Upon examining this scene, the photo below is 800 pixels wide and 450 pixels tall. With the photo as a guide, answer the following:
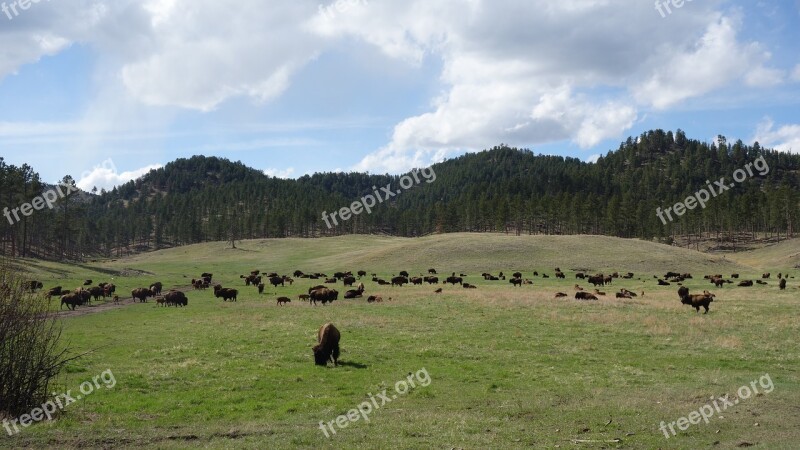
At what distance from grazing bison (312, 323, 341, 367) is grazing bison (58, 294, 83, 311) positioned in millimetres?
30885

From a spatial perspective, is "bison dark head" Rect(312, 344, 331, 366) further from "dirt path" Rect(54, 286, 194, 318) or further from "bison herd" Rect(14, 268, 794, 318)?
"dirt path" Rect(54, 286, 194, 318)

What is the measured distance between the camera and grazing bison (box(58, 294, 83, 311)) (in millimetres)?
42469

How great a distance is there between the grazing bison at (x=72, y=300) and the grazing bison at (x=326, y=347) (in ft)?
101

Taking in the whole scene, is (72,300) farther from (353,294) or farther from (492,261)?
(492,261)

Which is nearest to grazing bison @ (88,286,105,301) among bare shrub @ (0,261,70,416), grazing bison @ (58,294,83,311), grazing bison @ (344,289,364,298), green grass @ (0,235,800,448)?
grazing bison @ (58,294,83,311)

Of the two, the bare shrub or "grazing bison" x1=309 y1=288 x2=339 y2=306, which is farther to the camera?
"grazing bison" x1=309 y1=288 x2=339 y2=306

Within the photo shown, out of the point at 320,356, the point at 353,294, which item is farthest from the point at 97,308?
the point at 320,356

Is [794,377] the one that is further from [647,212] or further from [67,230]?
[647,212]

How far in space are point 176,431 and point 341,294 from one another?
39.7 metres

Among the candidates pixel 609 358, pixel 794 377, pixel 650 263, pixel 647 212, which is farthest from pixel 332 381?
pixel 647 212

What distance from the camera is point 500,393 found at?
17.1 metres

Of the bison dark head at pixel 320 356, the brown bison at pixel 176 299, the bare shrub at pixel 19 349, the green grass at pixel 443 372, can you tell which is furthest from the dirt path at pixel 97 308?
the bare shrub at pixel 19 349

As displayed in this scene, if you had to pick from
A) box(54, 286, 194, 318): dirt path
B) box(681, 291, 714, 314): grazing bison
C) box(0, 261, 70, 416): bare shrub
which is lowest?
box(54, 286, 194, 318): dirt path

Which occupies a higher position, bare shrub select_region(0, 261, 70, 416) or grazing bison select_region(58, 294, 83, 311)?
bare shrub select_region(0, 261, 70, 416)
